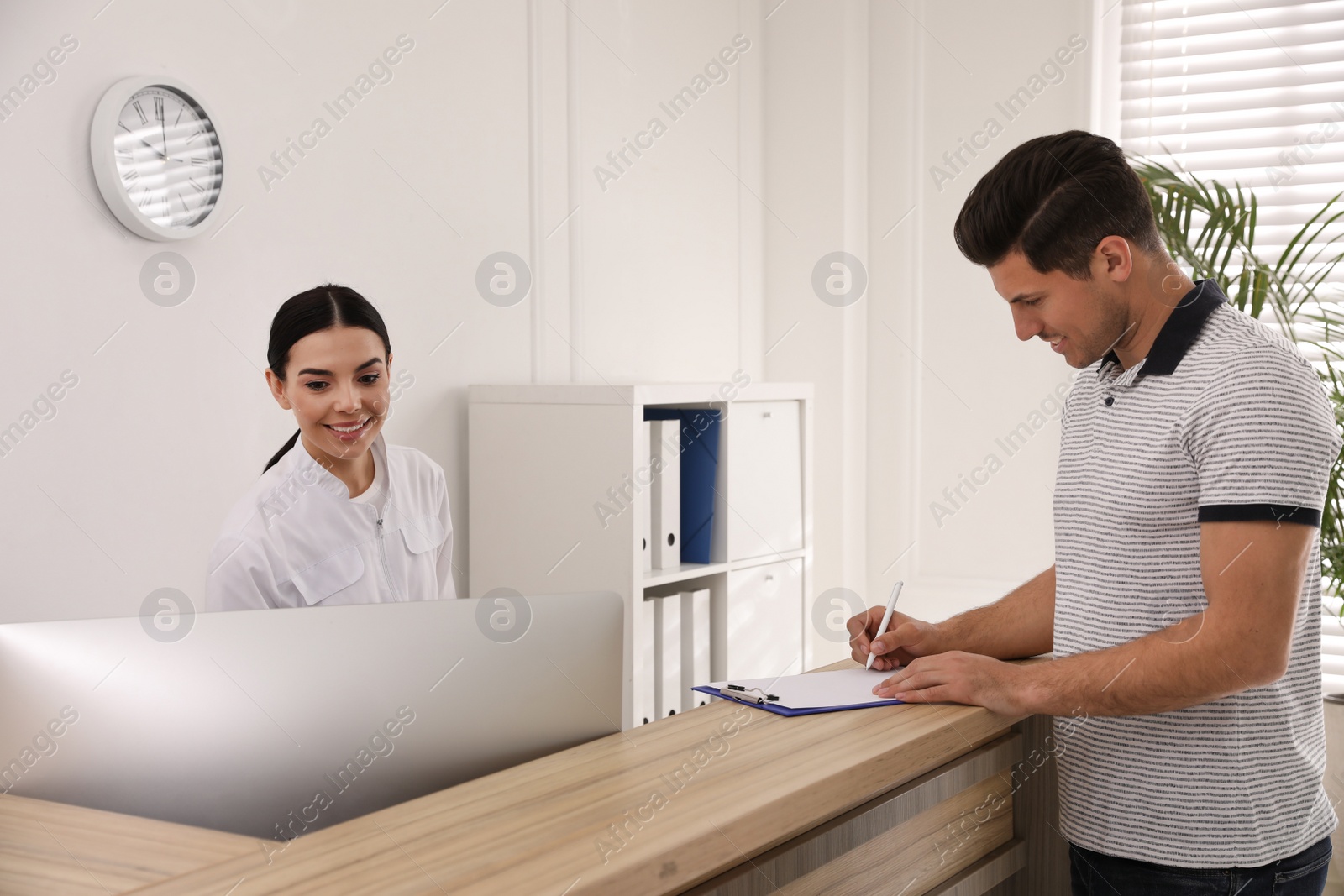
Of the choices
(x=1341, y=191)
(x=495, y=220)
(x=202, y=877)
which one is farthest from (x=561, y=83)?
(x=202, y=877)

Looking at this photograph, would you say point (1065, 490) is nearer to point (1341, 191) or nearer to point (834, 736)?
point (834, 736)

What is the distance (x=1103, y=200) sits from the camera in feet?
4.66

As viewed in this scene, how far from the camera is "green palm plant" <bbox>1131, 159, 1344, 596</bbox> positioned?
2.96 metres

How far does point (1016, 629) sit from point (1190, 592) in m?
0.32

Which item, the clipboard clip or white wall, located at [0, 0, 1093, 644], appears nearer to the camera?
the clipboard clip

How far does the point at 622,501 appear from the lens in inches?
110

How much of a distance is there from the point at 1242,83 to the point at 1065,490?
282cm

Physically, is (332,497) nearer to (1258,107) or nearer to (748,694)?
(748,694)

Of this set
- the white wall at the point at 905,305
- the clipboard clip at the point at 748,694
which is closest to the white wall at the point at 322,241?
the white wall at the point at 905,305

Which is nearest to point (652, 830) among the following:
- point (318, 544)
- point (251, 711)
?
point (251, 711)

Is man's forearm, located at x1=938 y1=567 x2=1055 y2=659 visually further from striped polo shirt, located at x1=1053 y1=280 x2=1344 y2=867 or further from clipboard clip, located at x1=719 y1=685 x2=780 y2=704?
clipboard clip, located at x1=719 y1=685 x2=780 y2=704

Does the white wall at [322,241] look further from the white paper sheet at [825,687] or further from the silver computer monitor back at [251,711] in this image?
the white paper sheet at [825,687]

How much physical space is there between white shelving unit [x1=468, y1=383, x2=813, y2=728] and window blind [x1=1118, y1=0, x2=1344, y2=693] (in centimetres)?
160

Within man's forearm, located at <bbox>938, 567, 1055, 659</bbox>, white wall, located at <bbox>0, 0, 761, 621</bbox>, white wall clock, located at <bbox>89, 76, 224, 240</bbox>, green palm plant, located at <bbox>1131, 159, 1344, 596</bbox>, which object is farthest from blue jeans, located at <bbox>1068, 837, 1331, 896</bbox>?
white wall clock, located at <bbox>89, 76, 224, 240</bbox>
